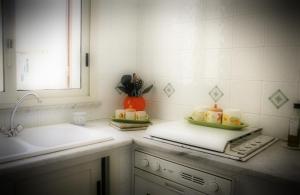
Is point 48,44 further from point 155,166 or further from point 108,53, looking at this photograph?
point 155,166

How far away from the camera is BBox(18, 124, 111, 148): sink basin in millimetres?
1587

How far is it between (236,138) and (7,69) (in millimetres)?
1344

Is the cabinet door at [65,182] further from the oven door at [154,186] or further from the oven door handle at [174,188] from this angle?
the oven door handle at [174,188]

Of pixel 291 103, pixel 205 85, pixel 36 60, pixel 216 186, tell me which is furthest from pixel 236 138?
pixel 36 60

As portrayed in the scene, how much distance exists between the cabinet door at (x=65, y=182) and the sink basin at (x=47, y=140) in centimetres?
10

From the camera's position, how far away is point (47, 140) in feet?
5.44

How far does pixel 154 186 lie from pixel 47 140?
707 mm

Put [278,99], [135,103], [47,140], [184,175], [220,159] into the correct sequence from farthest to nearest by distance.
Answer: [135,103], [47,140], [278,99], [184,175], [220,159]

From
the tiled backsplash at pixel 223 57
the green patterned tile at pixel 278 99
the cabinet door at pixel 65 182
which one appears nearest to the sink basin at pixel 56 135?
the cabinet door at pixel 65 182

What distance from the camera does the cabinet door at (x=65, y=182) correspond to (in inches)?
45.1

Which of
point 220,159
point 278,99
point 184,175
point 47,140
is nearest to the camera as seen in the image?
point 220,159

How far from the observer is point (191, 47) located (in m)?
1.93

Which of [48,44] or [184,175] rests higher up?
[48,44]

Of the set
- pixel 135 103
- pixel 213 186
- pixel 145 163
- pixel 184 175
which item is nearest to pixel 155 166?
pixel 145 163
